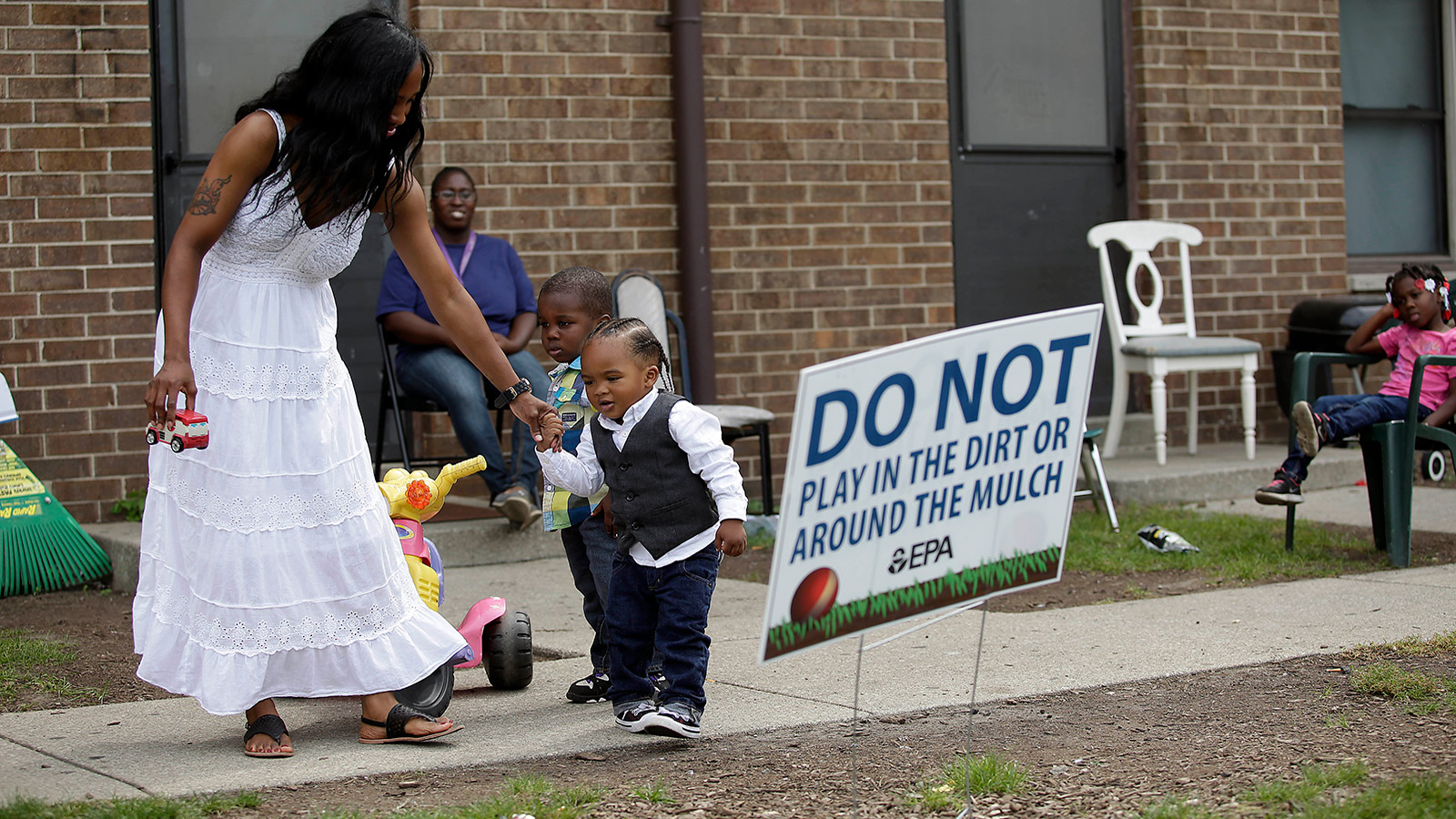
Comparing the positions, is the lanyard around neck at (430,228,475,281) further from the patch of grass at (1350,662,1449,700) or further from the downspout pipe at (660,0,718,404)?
the patch of grass at (1350,662,1449,700)

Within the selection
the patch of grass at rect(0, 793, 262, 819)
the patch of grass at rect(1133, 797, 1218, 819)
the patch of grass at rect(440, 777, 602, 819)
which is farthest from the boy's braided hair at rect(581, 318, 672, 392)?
the patch of grass at rect(1133, 797, 1218, 819)

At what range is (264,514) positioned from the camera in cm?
369

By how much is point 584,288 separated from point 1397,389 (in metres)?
4.03

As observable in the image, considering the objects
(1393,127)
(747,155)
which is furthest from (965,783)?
(1393,127)

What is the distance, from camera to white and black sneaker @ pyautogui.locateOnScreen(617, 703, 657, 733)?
150 inches

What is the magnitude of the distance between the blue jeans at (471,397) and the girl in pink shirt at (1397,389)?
3226mm

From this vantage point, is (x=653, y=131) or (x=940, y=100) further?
(x=940, y=100)

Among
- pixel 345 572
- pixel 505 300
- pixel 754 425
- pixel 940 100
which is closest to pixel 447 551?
pixel 505 300

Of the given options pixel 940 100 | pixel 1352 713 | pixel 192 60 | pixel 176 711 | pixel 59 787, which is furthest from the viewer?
pixel 940 100

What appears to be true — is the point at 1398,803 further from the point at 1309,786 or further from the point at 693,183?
the point at 693,183

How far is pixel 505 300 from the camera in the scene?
7.09m

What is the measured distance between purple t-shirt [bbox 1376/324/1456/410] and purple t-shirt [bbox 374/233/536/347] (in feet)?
12.9

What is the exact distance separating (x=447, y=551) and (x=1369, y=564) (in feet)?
13.3

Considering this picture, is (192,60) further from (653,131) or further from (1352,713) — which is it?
(1352,713)
